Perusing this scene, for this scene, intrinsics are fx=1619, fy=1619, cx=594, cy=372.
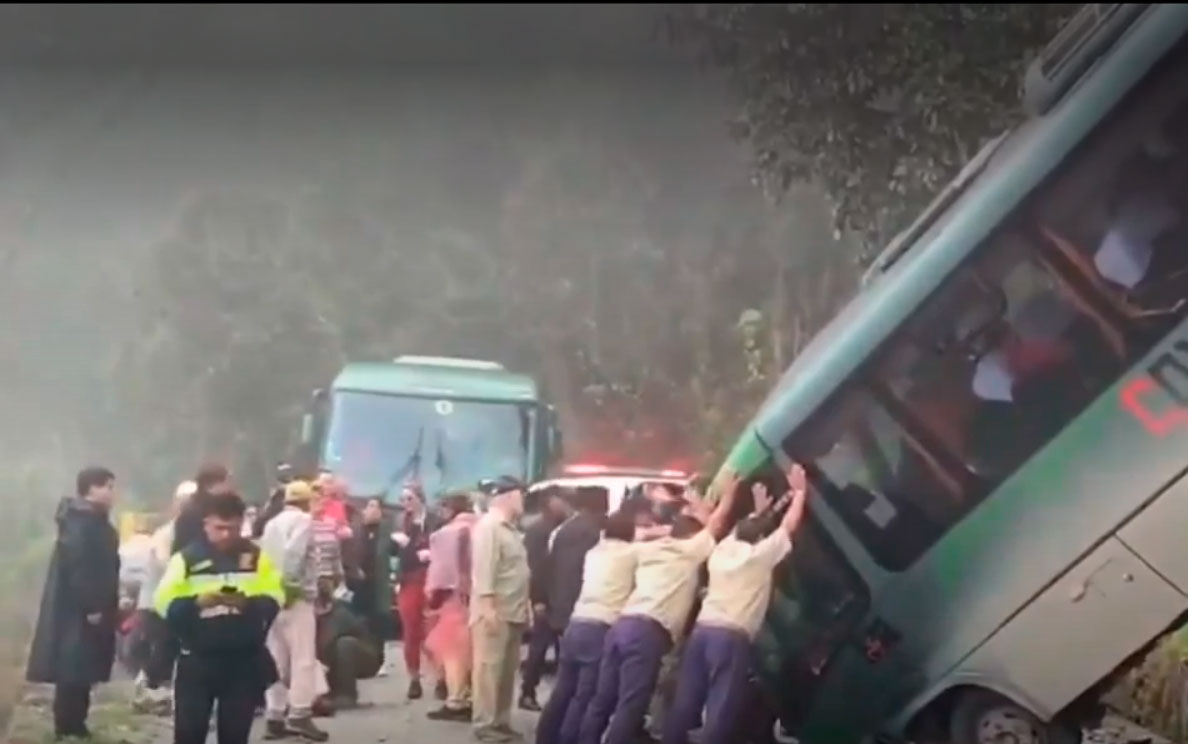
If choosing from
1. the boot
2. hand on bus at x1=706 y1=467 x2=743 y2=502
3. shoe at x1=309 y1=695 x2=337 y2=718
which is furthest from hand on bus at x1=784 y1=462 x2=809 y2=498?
the boot

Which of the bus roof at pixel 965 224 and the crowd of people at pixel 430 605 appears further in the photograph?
the crowd of people at pixel 430 605

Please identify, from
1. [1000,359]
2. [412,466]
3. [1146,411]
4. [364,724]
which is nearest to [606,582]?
[412,466]

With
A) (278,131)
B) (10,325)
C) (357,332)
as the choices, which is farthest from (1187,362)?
(10,325)

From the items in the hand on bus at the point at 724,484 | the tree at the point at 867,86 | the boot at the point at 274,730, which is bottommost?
the boot at the point at 274,730

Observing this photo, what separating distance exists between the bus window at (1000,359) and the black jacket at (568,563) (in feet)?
2.32

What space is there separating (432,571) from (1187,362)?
1580 millimetres

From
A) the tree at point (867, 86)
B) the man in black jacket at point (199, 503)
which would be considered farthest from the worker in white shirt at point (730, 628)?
the man in black jacket at point (199, 503)

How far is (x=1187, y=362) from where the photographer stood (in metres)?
3.19

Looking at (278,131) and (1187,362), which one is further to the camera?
(278,131)

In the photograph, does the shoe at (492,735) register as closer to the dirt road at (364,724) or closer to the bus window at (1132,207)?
the dirt road at (364,724)

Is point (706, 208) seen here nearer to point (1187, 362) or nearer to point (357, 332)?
point (357, 332)

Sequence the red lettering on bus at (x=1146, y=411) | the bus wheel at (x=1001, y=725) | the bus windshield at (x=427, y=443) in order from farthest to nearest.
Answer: the bus windshield at (x=427, y=443), the bus wheel at (x=1001, y=725), the red lettering on bus at (x=1146, y=411)

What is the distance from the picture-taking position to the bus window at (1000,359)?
10.7ft

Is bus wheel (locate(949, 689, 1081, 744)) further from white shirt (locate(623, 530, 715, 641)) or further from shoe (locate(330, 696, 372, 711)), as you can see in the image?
shoe (locate(330, 696, 372, 711))
